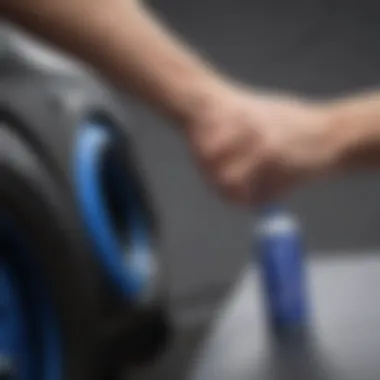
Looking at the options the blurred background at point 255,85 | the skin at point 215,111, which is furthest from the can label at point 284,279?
the blurred background at point 255,85

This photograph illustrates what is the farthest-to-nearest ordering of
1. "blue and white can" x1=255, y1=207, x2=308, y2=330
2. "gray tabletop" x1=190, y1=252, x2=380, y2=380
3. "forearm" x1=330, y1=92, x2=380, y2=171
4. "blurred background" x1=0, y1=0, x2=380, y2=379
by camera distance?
"blurred background" x1=0, y1=0, x2=380, y2=379, "blue and white can" x1=255, y1=207, x2=308, y2=330, "gray tabletop" x1=190, y1=252, x2=380, y2=380, "forearm" x1=330, y1=92, x2=380, y2=171

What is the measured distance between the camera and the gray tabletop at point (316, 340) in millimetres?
908

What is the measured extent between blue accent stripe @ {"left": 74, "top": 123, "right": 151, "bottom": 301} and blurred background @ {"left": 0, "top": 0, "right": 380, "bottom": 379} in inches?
12.2

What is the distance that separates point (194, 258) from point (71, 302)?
58 centimetres

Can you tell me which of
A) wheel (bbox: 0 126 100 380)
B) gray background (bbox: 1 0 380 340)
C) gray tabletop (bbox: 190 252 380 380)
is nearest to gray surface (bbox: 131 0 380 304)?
gray background (bbox: 1 0 380 340)

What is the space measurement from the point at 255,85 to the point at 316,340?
71cm

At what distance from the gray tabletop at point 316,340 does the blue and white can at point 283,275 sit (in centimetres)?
2

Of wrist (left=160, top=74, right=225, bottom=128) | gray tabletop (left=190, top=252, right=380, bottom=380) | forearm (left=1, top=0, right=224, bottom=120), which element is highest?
forearm (left=1, top=0, right=224, bottom=120)

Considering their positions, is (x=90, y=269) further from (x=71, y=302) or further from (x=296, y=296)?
(x=296, y=296)

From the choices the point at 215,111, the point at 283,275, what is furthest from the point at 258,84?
the point at 215,111

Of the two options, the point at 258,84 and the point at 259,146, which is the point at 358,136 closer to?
the point at 259,146

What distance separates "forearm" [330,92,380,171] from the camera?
780mm

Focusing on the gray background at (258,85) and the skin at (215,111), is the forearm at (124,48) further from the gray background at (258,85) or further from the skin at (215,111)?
the gray background at (258,85)

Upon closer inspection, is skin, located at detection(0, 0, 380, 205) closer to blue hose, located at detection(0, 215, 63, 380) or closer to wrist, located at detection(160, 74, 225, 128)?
wrist, located at detection(160, 74, 225, 128)
